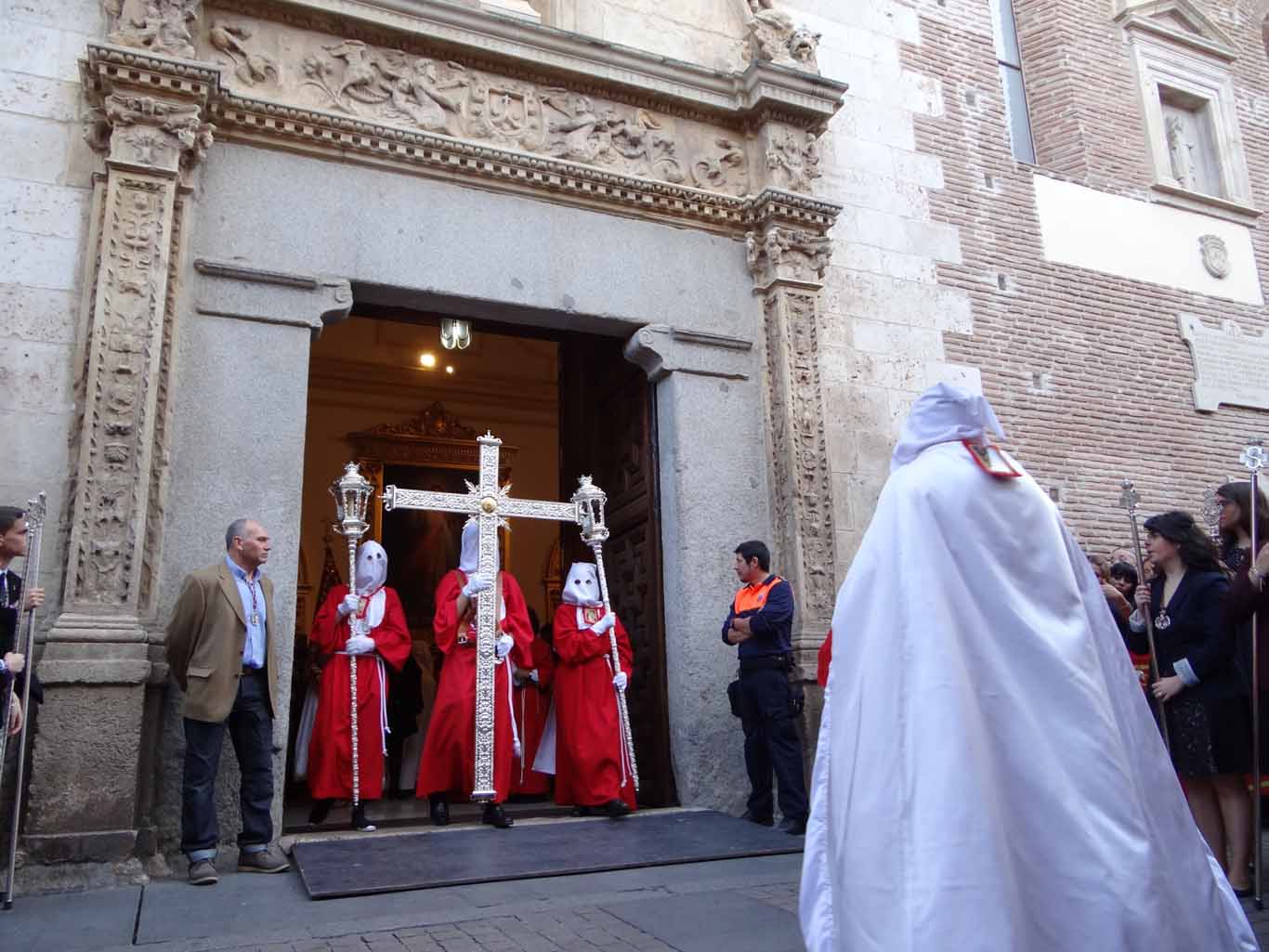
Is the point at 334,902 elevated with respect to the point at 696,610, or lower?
lower

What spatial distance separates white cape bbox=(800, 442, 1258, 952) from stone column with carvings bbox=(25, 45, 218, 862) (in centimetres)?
391

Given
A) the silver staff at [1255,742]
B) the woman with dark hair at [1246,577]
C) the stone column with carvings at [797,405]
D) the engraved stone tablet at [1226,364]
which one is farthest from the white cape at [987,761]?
the engraved stone tablet at [1226,364]

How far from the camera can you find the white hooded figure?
2641 millimetres

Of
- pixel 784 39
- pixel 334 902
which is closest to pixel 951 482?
pixel 334 902

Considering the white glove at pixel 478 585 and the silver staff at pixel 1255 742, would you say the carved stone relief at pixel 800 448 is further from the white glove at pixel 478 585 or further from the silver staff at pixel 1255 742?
the silver staff at pixel 1255 742

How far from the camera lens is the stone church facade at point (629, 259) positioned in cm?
600

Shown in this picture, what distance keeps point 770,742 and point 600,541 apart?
181 centimetres

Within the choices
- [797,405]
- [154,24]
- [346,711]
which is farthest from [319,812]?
[154,24]

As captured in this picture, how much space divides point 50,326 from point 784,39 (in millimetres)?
6007

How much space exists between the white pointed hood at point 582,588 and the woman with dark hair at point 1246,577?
3.92 m

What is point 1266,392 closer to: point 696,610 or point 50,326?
point 696,610

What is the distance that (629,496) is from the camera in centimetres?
842

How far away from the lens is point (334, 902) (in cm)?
455

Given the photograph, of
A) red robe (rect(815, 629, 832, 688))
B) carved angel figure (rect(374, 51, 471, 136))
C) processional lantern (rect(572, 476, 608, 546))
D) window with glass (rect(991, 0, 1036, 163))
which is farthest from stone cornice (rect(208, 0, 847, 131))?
red robe (rect(815, 629, 832, 688))
